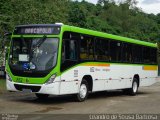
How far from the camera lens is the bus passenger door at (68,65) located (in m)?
16.2

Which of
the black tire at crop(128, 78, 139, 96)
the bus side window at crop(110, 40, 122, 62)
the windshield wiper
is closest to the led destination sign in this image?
the windshield wiper

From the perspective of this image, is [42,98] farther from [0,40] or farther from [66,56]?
[0,40]

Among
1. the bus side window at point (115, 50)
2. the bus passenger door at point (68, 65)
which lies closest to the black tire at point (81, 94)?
the bus passenger door at point (68, 65)

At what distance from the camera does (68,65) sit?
16484 mm

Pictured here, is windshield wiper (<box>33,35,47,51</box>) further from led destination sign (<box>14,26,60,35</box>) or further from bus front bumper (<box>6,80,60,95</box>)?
bus front bumper (<box>6,80,60,95</box>)

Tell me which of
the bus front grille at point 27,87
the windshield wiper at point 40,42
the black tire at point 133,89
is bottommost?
the black tire at point 133,89

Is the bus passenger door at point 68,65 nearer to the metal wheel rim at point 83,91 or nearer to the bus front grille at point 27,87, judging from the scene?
the metal wheel rim at point 83,91

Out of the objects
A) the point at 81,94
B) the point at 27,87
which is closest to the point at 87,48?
the point at 81,94

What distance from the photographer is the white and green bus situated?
15.9 m

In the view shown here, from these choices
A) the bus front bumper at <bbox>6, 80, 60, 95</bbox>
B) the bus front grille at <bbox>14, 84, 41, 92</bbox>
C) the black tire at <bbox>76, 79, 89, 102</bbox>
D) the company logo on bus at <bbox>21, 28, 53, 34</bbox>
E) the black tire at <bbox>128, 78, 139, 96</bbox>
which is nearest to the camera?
the bus front bumper at <bbox>6, 80, 60, 95</bbox>

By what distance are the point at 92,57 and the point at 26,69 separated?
3.47m

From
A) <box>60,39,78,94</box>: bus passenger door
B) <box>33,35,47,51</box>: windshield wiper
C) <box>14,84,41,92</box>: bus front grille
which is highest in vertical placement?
<box>33,35,47,51</box>: windshield wiper

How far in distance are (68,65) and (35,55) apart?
130cm

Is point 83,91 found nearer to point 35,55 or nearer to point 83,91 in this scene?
point 83,91
